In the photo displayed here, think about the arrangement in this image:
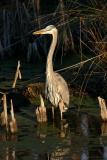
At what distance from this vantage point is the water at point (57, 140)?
8.82m

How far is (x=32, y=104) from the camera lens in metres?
12.3

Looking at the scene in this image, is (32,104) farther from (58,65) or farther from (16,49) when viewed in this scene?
(16,49)

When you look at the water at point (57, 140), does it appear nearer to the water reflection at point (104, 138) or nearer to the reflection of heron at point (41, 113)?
the water reflection at point (104, 138)

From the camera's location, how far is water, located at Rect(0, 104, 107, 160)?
28.9 ft

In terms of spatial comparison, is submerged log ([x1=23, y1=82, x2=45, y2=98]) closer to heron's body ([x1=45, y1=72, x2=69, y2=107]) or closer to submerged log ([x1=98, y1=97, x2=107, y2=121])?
heron's body ([x1=45, y1=72, x2=69, y2=107])

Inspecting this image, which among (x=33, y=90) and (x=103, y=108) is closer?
(x=103, y=108)

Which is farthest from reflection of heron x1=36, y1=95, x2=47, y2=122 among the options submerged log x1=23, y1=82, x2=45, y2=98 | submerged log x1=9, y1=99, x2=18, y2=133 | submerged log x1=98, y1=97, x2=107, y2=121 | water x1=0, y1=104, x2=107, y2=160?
submerged log x1=23, y1=82, x2=45, y2=98

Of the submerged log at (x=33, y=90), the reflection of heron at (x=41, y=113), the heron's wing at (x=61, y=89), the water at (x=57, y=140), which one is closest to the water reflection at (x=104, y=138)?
the water at (x=57, y=140)

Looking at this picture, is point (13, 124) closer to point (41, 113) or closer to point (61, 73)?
point (41, 113)

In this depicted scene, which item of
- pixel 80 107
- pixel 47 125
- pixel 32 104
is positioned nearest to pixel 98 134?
pixel 47 125

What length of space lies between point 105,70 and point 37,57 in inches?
204

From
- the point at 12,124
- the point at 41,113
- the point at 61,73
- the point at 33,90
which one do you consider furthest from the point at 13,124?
the point at 61,73

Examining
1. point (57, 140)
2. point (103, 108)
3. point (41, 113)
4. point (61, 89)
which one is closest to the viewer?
point (57, 140)

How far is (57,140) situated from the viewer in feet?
31.8
